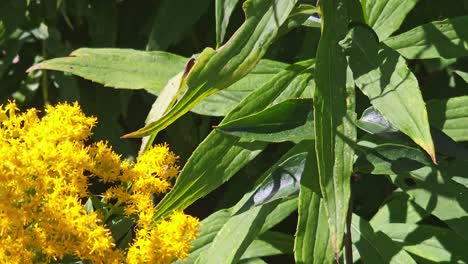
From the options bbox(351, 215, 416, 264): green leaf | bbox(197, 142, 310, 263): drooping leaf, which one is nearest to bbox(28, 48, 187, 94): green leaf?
bbox(197, 142, 310, 263): drooping leaf

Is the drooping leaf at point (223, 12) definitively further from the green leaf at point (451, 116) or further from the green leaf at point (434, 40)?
the green leaf at point (451, 116)

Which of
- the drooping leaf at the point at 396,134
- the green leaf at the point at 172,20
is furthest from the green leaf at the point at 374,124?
the green leaf at the point at 172,20

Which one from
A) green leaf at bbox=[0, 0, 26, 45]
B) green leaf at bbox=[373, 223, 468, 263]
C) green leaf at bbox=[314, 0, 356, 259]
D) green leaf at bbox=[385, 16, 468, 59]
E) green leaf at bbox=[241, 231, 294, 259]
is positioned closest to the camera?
green leaf at bbox=[314, 0, 356, 259]

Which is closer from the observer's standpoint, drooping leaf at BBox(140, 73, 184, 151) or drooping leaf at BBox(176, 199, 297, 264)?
drooping leaf at BBox(140, 73, 184, 151)

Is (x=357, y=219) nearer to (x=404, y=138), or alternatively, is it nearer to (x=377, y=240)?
(x=377, y=240)

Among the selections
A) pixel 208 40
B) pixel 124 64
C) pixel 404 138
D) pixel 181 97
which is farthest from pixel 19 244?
pixel 208 40

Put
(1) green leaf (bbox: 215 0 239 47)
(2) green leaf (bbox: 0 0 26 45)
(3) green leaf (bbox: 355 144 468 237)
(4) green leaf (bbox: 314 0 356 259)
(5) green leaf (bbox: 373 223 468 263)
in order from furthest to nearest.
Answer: (2) green leaf (bbox: 0 0 26 45) → (5) green leaf (bbox: 373 223 468 263) → (3) green leaf (bbox: 355 144 468 237) → (1) green leaf (bbox: 215 0 239 47) → (4) green leaf (bbox: 314 0 356 259)

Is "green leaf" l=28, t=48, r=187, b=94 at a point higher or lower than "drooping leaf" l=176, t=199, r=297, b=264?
higher

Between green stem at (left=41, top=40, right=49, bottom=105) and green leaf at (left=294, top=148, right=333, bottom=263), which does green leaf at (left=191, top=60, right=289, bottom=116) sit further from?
green stem at (left=41, top=40, right=49, bottom=105)
